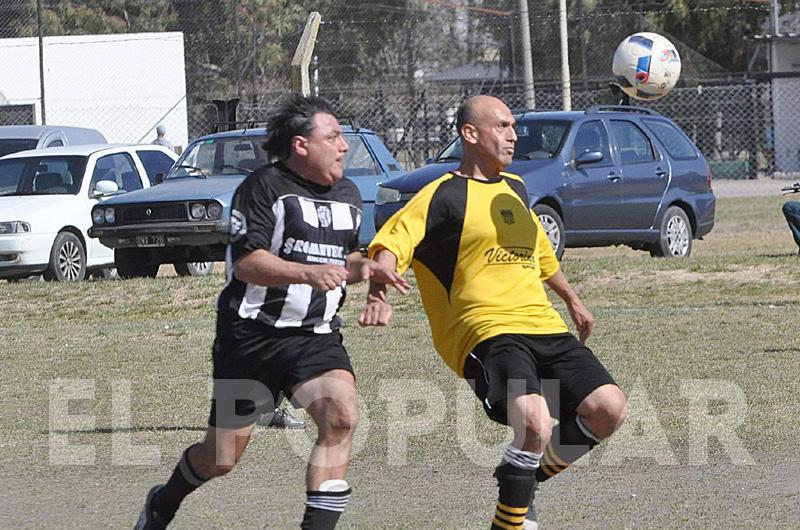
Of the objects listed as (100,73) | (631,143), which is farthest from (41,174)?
(100,73)

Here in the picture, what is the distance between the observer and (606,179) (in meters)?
16.8

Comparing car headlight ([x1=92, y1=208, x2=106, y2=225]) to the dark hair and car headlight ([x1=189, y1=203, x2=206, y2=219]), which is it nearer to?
car headlight ([x1=189, y1=203, x2=206, y2=219])

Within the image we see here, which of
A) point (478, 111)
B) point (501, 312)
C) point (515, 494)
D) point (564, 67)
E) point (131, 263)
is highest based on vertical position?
point (564, 67)

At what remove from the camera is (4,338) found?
13.2 m

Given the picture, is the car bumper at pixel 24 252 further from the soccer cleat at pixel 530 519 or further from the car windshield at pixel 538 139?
the soccer cleat at pixel 530 519

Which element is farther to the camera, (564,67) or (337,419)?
(564,67)

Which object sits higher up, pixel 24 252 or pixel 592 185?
pixel 592 185

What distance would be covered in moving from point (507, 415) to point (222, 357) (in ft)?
3.60

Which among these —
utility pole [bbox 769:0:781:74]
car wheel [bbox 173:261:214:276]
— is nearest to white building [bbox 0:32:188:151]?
utility pole [bbox 769:0:781:74]

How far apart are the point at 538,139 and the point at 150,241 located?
14.4ft

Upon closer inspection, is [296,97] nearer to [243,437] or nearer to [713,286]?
[243,437]

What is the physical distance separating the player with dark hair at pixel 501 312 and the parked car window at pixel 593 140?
423 inches

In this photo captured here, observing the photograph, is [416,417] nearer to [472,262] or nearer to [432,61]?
[472,262]

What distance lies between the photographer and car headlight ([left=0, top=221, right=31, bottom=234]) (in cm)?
1656
